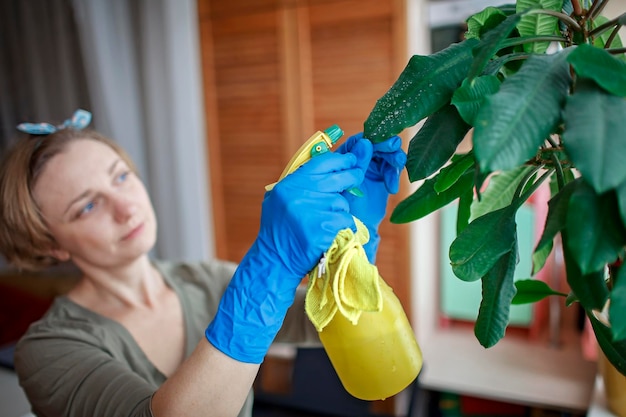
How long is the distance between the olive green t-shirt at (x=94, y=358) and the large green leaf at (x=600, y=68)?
78cm

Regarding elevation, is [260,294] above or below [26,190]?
below

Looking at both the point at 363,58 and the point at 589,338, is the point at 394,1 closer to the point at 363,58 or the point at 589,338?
the point at 363,58

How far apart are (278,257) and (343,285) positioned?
0.15 m

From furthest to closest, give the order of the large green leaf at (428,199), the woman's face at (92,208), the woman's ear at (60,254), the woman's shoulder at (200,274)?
1. the woman's shoulder at (200,274)
2. the woman's ear at (60,254)
3. the woman's face at (92,208)
4. the large green leaf at (428,199)

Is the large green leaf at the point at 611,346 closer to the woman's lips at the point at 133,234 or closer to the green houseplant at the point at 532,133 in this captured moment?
the green houseplant at the point at 532,133

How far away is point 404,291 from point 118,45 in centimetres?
181

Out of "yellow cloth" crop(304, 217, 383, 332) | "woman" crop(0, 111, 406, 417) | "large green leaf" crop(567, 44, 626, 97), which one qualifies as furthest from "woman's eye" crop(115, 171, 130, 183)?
"large green leaf" crop(567, 44, 626, 97)

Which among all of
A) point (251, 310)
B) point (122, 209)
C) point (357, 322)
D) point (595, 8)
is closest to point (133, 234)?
point (122, 209)

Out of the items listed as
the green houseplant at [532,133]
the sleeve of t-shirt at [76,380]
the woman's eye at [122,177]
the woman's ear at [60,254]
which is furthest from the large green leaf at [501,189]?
the woman's ear at [60,254]

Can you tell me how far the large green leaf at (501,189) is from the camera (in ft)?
2.71

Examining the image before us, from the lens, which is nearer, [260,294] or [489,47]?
[489,47]

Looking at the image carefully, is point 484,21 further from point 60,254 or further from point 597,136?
point 60,254

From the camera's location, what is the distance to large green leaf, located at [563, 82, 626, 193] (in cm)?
44

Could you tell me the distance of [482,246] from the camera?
614 mm
